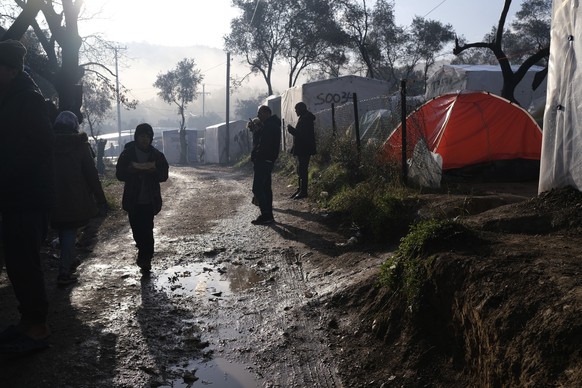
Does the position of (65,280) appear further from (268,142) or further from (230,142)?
(230,142)

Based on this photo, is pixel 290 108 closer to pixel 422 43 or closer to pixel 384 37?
pixel 384 37

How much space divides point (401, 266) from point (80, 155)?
10.4 ft

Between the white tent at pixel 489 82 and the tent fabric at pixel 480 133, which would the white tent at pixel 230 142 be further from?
the tent fabric at pixel 480 133

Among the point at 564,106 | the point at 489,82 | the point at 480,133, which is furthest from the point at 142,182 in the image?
the point at 489,82

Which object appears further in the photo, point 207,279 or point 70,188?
point 207,279

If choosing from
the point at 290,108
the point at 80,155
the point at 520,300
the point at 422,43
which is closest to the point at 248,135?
the point at 290,108

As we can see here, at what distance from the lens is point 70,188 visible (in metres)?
4.98

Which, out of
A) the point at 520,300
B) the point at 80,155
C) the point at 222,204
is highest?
the point at 80,155

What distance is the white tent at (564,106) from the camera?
4762mm

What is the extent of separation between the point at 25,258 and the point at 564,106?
4756mm

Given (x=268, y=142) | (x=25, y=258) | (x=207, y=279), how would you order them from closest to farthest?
1. (x=25, y=258)
2. (x=207, y=279)
3. (x=268, y=142)

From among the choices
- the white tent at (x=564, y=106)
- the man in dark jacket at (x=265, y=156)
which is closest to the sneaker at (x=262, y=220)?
the man in dark jacket at (x=265, y=156)

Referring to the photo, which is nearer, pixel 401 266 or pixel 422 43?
pixel 401 266

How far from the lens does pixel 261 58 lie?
36500 millimetres
